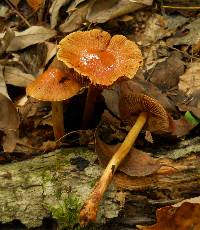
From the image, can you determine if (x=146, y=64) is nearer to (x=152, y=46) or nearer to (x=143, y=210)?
(x=152, y=46)

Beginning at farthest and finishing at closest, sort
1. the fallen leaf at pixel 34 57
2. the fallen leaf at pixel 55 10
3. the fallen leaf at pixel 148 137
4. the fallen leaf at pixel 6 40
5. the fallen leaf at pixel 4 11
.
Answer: the fallen leaf at pixel 4 11, the fallen leaf at pixel 55 10, the fallen leaf at pixel 34 57, the fallen leaf at pixel 6 40, the fallen leaf at pixel 148 137

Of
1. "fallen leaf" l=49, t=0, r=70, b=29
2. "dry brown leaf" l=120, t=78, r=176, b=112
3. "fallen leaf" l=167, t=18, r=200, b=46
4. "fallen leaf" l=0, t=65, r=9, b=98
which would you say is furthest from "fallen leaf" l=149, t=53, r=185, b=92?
"fallen leaf" l=0, t=65, r=9, b=98

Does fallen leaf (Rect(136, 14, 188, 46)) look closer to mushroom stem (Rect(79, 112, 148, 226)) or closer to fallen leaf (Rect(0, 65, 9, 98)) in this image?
mushroom stem (Rect(79, 112, 148, 226))

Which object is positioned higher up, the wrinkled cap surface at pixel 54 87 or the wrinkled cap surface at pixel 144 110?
the wrinkled cap surface at pixel 54 87

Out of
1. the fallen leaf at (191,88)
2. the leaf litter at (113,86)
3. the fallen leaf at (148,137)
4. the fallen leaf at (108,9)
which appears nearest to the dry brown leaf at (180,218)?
the leaf litter at (113,86)

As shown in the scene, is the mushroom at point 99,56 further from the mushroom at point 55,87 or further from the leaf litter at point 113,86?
the leaf litter at point 113,86

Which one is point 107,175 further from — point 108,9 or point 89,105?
point 108,9
